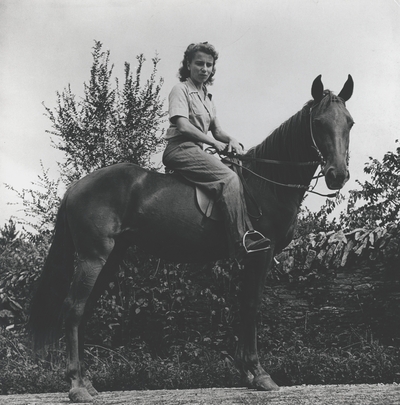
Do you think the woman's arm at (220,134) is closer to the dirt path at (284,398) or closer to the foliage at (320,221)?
the dirt path at (284,398)

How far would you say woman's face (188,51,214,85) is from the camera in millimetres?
5586

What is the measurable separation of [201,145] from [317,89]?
4.47 feet

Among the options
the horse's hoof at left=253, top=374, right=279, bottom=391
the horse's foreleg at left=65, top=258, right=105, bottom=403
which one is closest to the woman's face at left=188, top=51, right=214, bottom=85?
the horse's foreleg at left=65, top=258, right=105, bottom=403

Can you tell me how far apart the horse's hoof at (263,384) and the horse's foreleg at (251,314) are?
0.06 m

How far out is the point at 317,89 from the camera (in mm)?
5004

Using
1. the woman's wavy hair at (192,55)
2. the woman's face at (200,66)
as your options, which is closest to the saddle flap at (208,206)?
the woman's face at (200,66)

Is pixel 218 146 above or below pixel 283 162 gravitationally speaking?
above

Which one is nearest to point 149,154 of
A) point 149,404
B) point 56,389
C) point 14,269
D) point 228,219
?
point 14,269

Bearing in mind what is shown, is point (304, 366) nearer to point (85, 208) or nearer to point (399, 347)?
point (399, 347)

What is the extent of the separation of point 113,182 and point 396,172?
831 centimetres

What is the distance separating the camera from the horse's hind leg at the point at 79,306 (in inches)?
185

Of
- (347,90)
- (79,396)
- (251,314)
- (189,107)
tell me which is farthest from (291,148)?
(79,396)

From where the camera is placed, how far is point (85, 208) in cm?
509

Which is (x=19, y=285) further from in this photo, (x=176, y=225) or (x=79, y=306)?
(x=176, y=225)
